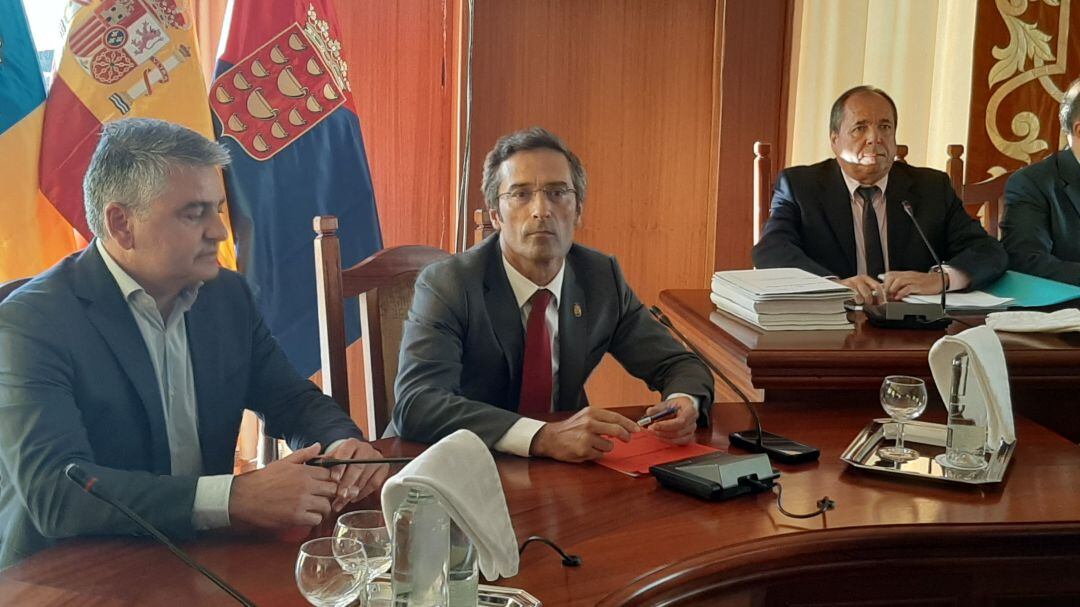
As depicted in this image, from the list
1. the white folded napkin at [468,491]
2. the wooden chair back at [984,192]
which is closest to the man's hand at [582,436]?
the white folded napkin at [468,491]

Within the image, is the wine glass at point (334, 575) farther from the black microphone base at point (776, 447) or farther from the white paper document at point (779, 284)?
the white paper document at point (779, 284)

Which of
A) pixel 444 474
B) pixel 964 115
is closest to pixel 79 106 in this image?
pixel 444 474

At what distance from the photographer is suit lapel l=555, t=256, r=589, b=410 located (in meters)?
2.07

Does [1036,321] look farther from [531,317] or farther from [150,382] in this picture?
[150,382]

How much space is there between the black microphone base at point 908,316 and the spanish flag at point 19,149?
1.94m

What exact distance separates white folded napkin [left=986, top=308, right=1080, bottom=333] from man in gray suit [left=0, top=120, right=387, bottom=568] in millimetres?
1459

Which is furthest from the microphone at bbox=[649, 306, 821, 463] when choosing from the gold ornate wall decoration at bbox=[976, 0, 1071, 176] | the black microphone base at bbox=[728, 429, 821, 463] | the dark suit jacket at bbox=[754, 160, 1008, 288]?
the gold ornate wall decoration at bbox=[976, 0, 1071, 176]

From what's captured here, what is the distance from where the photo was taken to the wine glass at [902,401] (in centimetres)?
171

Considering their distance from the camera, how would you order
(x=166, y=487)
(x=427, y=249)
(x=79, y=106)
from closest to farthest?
1. (x=166, y=487)
2. (x=427, y=249)
3. (x=79, y=106)

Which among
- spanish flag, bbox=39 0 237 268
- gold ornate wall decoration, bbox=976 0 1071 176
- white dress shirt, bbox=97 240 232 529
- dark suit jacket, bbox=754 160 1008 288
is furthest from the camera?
gold ornate wall decoration, bbox=976 0 1071 176

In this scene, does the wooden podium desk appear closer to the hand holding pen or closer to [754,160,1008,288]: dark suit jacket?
the hand holding pen

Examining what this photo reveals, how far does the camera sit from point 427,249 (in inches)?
86.9

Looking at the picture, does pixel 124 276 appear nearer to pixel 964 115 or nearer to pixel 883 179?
pixel 883 179

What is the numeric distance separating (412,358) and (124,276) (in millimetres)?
549
